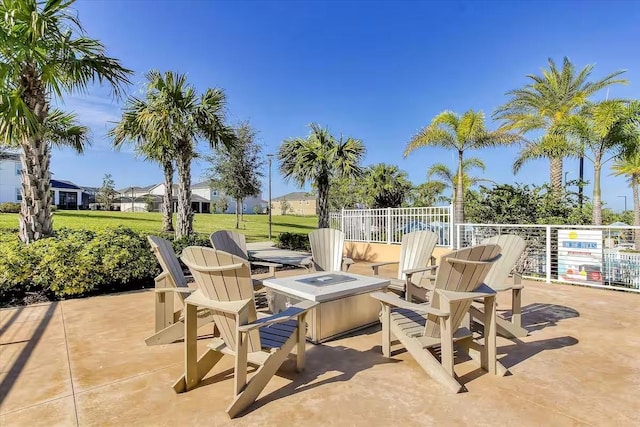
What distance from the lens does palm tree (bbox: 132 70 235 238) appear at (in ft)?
26.2

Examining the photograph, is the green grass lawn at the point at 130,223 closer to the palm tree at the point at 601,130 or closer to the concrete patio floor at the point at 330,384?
the concrete patio floor at the point at 330,384

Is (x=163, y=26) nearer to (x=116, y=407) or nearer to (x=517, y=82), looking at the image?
(x=116, y=407)

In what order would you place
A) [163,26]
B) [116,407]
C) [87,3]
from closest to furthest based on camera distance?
[116,407], [87,3], [163,26]

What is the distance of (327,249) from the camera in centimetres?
576

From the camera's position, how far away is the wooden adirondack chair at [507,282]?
386cm

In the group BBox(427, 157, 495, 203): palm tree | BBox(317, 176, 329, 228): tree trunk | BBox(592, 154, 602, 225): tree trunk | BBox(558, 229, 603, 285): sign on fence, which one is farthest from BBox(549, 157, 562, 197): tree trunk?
BBox(317, 176, 329, 228): tree trunk

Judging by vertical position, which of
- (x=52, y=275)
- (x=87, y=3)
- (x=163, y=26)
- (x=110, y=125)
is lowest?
(x=52, y=275)

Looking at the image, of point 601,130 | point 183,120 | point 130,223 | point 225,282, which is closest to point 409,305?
point 225,282

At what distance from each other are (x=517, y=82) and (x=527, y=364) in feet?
50.1

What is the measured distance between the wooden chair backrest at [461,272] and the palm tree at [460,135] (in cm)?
903

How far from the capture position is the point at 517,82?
48.8 feet

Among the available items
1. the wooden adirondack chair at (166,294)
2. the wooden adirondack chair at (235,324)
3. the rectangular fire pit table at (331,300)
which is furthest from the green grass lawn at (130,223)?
the wooden adirondack chair at (235,324)

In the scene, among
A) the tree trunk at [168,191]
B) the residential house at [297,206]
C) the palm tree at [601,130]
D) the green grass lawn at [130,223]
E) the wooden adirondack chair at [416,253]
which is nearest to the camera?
the wooden adirondack chair at [416,253]

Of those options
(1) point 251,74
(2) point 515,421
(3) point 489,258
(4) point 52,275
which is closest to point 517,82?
(1) point 251,74
